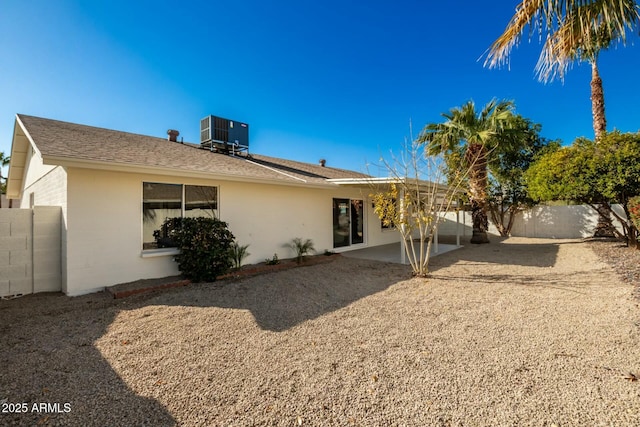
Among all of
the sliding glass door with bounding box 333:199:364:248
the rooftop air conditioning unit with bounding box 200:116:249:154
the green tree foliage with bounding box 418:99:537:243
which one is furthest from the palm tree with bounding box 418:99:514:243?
the rooftop air conditioning unit with bounding box 200:116:249:154

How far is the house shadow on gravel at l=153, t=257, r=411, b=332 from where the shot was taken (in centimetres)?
470

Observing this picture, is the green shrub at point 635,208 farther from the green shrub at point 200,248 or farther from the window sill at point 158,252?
the window sill at point 158,252

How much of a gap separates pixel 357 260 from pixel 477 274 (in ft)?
11.7

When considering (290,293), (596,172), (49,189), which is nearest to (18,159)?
(49,189)

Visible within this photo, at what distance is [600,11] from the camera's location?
6.23 meters

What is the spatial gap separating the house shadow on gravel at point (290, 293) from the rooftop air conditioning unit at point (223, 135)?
6.27 metres

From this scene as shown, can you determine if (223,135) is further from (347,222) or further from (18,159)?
(18,159)

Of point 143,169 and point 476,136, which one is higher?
point 476,136

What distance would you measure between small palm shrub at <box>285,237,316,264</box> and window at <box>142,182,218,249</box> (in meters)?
3.05

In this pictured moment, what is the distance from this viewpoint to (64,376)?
289cm

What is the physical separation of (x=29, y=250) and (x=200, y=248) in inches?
135

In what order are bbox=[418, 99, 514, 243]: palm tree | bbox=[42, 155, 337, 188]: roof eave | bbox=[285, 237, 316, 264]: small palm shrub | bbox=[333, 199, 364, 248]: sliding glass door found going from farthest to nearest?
bbox=[418, 99, 514, 243]: palm tree, bbox=[333, 199, 364, 248]: sliding glass door, bbox=[285, 237, 316, 264]: small palm shrub, bbox=[42, 155, 337, 188]: roof eave

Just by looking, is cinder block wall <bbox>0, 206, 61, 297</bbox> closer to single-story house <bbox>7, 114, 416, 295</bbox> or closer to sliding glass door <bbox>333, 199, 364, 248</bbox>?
single-story house <bbox>7, 114, 416, 295</bbox>

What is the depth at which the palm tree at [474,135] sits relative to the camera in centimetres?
1193
